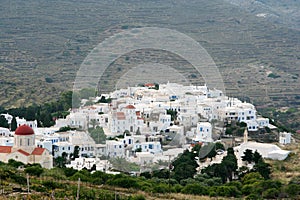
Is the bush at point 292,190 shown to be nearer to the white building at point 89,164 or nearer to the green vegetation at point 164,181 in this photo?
the green vegetation at point 164,181

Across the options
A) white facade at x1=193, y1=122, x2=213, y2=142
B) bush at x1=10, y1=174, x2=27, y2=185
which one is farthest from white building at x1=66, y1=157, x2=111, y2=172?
bush at x1=10, y1=174, x2=27, y2=185

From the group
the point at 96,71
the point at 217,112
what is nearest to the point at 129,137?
the point at 217,112

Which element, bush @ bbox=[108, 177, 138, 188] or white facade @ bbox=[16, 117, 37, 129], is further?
white facade @ bbox=[16, 117, 37, 129]

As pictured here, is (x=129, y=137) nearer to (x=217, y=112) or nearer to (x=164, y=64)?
(x=217, y=112)

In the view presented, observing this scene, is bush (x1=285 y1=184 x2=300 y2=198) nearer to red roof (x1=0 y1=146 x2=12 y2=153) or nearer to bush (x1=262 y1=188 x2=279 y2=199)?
bush (x1=262 y1=188 x2=279 y2=199)

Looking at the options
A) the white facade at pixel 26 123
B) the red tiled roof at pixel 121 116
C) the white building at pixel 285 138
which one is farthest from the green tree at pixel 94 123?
the white building at pixel 285 138

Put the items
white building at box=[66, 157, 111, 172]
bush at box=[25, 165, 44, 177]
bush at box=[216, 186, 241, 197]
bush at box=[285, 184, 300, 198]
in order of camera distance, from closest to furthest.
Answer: bush at box=[25, 165, 44, 177] → bush at box=[216, 186, 241, 197] → bush at box=[285, 184, 300, 198] → white building at box=[66, 157, 111, 172]

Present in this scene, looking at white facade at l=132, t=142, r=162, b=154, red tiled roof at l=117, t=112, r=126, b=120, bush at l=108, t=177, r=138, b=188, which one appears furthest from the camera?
red tiled roof at l=117, t=112, r=126, b=120

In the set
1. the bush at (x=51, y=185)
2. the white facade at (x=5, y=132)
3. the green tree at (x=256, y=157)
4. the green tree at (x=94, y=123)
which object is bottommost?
the bush at (x=51, y=185)
